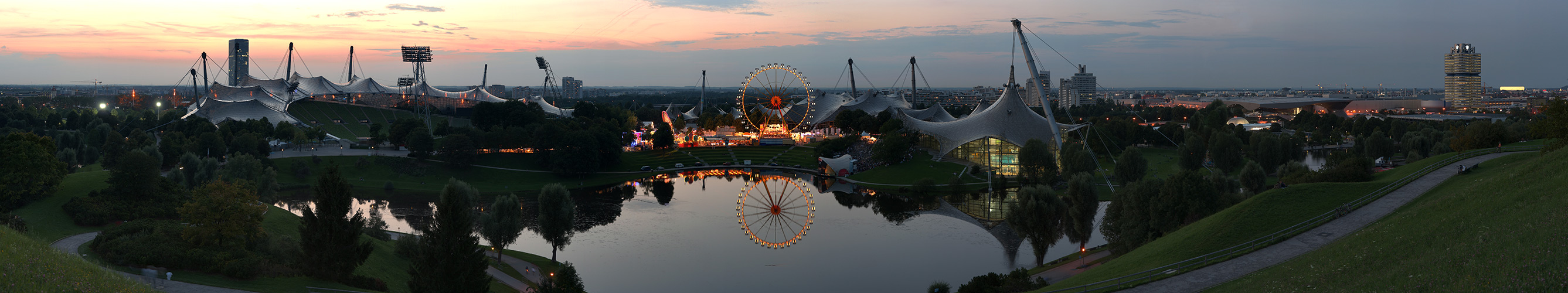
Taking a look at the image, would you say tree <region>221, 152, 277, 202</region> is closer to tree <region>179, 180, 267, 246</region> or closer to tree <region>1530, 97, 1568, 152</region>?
tree <region>179, 180, 267, 246</region>

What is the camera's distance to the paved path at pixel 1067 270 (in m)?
28.8

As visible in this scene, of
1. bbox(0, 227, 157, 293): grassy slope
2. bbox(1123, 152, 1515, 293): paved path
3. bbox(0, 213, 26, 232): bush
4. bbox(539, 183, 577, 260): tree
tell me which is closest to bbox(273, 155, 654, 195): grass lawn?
bbox(539, 183, 577, 260): tree

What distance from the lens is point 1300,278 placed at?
18203 millimetres

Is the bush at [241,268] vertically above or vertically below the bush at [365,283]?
above

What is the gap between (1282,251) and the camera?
22.6 meters

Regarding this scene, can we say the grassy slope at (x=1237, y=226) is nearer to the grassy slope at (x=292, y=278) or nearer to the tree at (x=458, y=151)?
the grassy slope at (x=292, y=278)

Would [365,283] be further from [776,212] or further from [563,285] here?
[776,212]

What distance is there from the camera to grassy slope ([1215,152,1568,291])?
47.4 ft

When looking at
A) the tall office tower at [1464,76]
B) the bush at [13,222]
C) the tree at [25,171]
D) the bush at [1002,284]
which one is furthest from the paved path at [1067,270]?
the tall office tower at [1464,76]

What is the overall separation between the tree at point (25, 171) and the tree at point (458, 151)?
96.3 ft

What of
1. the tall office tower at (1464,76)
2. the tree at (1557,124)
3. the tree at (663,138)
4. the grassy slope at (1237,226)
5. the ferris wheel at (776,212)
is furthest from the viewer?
the tall office tower at (1464,76)

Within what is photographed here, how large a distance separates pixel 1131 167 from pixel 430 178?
47972 mm

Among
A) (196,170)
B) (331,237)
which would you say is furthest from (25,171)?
(196,170)

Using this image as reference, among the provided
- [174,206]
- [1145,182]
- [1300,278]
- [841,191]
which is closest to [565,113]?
[841,191]
